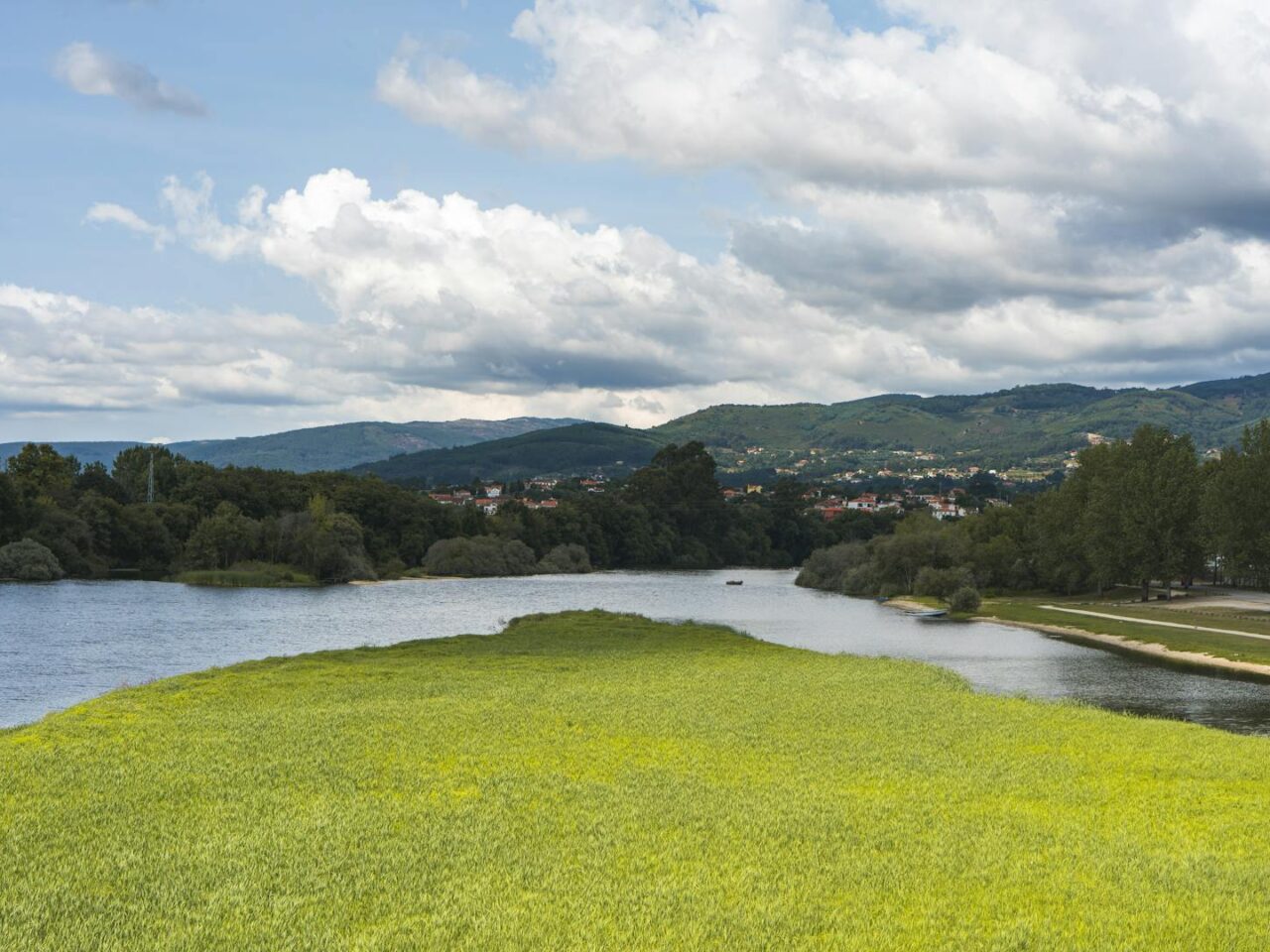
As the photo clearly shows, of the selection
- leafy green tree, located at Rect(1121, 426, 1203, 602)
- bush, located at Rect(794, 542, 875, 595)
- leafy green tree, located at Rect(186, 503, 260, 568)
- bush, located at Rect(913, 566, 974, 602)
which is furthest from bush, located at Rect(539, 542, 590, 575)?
leafy green tree, located at Rect(1121, 426, 1203, 602)

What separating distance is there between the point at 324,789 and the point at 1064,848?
1048 cm

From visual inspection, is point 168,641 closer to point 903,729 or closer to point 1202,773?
point 903,729

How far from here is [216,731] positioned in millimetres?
22062

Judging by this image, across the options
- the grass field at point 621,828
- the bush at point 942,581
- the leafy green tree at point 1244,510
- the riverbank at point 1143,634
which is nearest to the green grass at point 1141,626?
the riverbank at point 1143,634

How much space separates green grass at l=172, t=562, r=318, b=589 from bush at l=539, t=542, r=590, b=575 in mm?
42551

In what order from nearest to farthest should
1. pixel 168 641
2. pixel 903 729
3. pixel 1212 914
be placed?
1. pixel 1212 914
2. pixel 903 729
3. pixel 168 641

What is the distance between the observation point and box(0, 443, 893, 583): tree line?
112 m

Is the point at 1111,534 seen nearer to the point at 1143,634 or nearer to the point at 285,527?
the point at 1143,634

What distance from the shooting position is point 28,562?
97812 mm

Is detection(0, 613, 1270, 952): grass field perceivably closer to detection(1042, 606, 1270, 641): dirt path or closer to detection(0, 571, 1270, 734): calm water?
detection(0, 571, 1270, 734): calm water

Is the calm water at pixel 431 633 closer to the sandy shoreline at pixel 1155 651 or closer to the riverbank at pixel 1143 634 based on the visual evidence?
the sandy shoreline at pixel 1155 651

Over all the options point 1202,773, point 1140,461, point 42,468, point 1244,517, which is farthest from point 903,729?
point 42,468

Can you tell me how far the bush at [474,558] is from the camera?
14088 cm

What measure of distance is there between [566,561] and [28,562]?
242 ft
